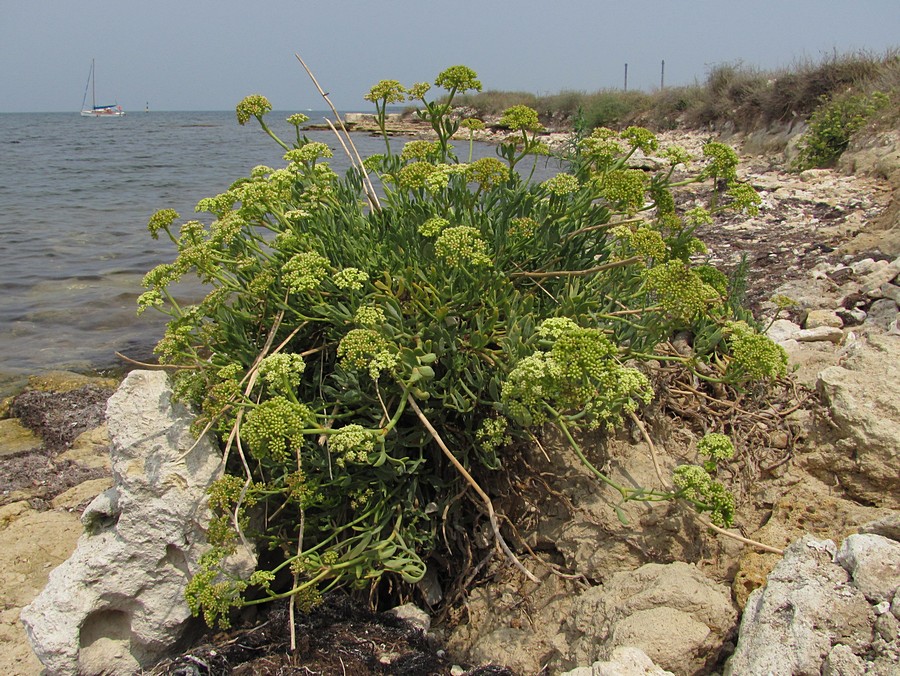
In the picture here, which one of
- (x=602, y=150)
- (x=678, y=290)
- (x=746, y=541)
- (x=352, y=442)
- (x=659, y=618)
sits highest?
(x=602, y=150)

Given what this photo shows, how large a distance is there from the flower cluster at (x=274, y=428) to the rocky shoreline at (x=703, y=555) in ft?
3.75

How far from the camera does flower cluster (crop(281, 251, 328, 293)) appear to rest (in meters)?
3.15

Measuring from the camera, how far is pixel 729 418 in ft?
12.7

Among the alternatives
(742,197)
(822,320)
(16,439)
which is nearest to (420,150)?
(742,197)

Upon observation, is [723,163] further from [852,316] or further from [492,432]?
[852,316]

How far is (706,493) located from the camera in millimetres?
2918

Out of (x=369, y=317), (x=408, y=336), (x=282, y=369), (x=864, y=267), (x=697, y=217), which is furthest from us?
(x=864, y=267)

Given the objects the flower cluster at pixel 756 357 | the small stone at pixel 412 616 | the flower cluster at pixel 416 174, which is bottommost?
the small stone at pixel 412 616

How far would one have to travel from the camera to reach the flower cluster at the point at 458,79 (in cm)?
378

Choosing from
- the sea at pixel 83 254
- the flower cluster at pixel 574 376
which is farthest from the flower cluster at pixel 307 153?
the sea at pixel 83 254

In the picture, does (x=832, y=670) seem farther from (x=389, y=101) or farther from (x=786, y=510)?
(x=389, y=101)

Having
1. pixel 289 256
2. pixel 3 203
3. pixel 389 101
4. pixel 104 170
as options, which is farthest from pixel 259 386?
pixel 104 170

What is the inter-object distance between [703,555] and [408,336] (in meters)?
1.74

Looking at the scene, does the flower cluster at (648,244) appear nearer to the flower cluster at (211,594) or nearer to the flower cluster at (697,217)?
the flower cluster at (697,217)
